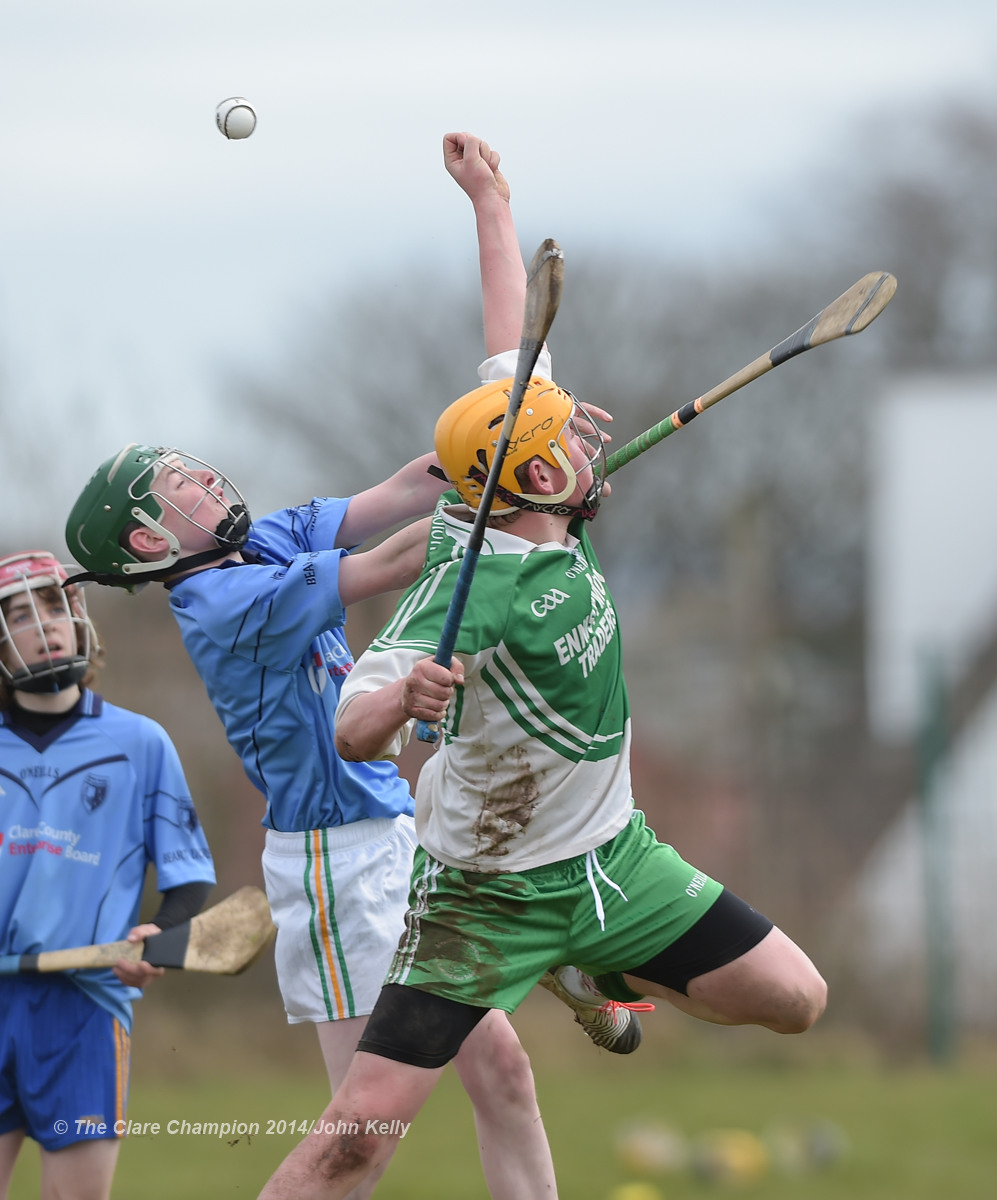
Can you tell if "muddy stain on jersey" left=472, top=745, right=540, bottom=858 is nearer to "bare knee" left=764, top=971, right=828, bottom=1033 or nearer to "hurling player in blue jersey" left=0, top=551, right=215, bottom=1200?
"bare knee" left=764, top=971, right=828, bottom=1033

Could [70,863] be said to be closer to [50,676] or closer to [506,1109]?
[50,676]

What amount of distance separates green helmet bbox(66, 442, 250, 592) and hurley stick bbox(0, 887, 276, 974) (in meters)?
0.83

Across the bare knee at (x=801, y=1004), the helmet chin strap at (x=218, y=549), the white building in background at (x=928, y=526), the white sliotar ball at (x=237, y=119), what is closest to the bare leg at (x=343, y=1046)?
the bare knee at (x=801, y=1004)

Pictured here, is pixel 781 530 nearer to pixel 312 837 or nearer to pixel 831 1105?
pixel 831 1105

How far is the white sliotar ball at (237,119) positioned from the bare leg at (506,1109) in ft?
7.61

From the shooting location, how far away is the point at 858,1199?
773 cm

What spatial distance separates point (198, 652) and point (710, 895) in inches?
53.2

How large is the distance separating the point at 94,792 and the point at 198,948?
53 centimetres

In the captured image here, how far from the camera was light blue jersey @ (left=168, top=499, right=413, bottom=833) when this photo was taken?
391 cm

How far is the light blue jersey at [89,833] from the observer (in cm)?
439

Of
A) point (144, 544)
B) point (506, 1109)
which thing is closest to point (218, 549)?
point (144, 544)

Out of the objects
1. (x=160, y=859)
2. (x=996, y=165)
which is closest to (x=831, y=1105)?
(x=160, y=859)

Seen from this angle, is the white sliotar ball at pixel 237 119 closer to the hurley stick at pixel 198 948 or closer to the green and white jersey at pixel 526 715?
the green and white jersey at pixel 526 715

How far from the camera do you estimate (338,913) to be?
13.4 feet
